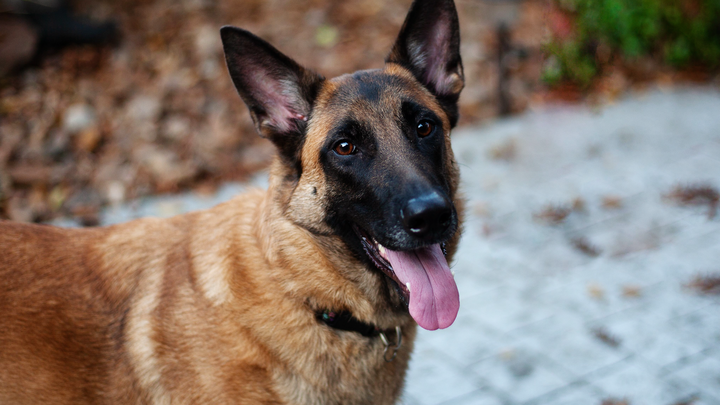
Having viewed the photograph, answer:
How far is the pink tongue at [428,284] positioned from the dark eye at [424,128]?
0.56 metres

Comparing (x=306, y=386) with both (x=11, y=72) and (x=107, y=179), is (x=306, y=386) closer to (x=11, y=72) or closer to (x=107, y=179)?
(x=107, y=179)

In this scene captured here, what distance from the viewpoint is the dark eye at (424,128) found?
2.55 metres

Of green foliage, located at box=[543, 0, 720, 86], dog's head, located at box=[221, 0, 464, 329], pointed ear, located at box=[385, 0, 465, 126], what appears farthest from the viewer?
green foliage, located at box=[543, 0, 720, 86]

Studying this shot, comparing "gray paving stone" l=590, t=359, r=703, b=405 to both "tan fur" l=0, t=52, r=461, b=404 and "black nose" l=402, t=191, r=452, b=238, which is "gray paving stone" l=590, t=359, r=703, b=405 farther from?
"black nose" l=402, t=191, r=452, b=238

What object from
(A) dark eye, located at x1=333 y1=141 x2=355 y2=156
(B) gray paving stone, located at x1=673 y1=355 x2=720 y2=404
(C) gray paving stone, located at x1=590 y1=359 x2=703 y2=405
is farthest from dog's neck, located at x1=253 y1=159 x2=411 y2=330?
(B) gray paving stone, located at x1=673 y1=355 x2=720 y2=404

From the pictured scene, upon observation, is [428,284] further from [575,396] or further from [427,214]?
[575,396]

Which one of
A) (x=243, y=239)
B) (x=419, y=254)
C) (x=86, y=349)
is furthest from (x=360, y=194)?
(x=86, y=349)

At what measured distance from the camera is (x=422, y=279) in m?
2.32

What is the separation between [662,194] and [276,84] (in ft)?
14.7

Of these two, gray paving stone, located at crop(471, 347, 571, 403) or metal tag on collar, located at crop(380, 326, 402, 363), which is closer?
metal tag on collar, located at crop(380, 326, 402, 363)

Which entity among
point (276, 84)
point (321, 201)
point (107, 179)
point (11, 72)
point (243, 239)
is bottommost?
point (107, 179)

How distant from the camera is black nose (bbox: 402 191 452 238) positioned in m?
2.12

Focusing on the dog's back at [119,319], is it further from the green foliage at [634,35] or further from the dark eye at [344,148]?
the green foliage at [634,35]

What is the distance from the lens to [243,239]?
2.54 m
